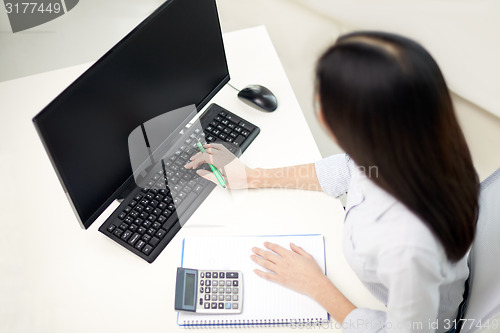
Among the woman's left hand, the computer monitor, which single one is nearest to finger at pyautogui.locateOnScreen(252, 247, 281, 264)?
the woman's left hand

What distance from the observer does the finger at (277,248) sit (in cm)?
100

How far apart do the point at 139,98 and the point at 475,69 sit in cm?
125

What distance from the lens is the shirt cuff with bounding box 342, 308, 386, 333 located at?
Result: 89 centimetres

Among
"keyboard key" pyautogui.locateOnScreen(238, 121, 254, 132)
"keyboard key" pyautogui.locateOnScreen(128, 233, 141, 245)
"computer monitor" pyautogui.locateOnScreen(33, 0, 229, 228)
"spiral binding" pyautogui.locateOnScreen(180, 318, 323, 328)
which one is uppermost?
"computer monitor" pyautogui.locateOnScreen(33, 0, 229, 228)

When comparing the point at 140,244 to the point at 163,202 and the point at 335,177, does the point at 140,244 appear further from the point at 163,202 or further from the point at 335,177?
the point at 335,177

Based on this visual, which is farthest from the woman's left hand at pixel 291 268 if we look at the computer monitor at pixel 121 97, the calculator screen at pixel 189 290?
the computer monitor at pixel 121 97

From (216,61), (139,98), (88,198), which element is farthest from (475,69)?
(88,198)

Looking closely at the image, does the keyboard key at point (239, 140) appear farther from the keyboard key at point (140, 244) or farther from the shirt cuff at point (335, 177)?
the keyboard key at point (140, 244)

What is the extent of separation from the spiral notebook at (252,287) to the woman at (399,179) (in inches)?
1.9

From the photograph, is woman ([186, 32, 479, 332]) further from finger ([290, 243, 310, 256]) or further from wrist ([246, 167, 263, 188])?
wrist ([246, 167, 263, 188])

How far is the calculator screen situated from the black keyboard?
0.34 ft

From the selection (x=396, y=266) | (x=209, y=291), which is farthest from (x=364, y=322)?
(x=209, y=291)

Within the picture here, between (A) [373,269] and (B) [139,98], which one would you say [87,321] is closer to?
(B) [139,98]

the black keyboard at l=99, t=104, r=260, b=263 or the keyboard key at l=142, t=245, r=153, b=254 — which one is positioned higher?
the black keyboard at l=99, t=104, r=260, b=263
